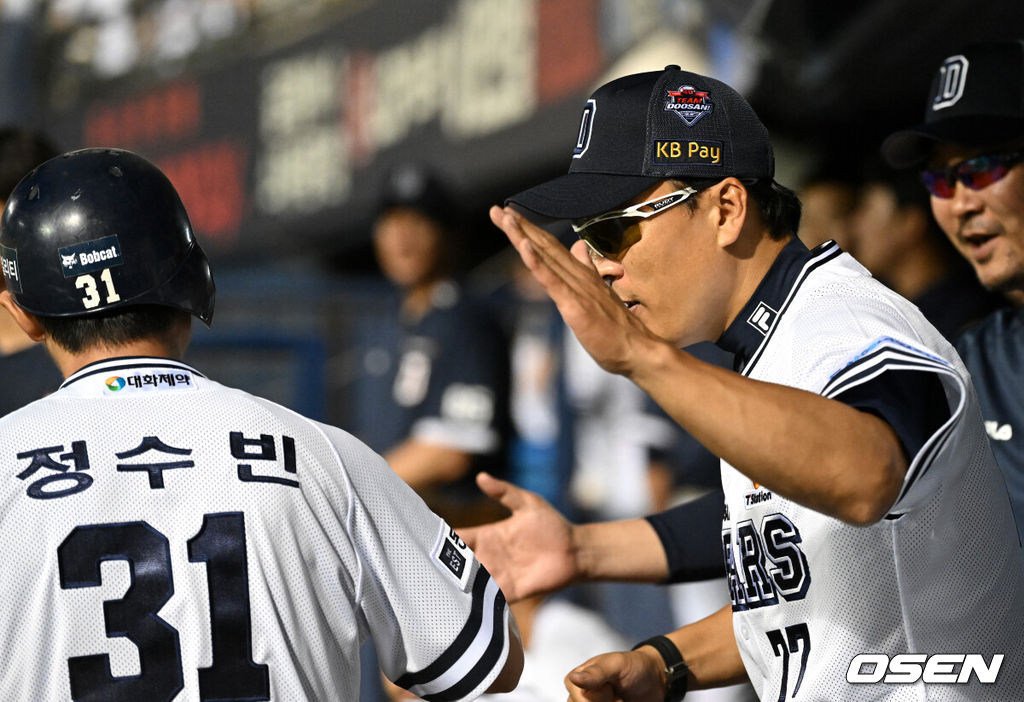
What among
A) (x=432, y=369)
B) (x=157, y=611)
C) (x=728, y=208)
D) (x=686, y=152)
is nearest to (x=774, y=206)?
(x=728, y=208)

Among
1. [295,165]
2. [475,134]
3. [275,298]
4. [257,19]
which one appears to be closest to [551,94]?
[475,134]

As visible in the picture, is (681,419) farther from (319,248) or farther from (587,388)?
(319,248)

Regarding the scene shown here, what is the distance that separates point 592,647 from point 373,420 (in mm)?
2211

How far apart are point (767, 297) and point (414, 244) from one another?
13.1ft

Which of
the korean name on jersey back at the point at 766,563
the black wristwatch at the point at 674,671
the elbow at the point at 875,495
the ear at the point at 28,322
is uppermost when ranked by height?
the ear at the point at 28,322

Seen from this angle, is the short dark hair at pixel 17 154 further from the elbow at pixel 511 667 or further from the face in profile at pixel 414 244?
the face in profile at pixel 414 244

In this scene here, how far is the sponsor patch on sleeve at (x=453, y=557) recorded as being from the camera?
2.51 meters

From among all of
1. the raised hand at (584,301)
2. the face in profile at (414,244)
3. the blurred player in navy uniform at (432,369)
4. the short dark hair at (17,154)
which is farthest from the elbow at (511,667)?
the face in profile at (414,244)

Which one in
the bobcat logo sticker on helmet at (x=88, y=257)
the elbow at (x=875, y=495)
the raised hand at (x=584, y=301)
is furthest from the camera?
the bobcat logo sticker on helmet at (x=88, y=257)

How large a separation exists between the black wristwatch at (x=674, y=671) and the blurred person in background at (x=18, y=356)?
1857 millimetres

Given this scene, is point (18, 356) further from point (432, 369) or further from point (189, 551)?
point (432, 369)

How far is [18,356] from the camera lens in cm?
380

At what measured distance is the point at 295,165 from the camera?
49.5ft

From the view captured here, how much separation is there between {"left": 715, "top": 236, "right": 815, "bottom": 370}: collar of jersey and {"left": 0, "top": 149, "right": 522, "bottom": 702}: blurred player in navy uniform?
0.68 metres
